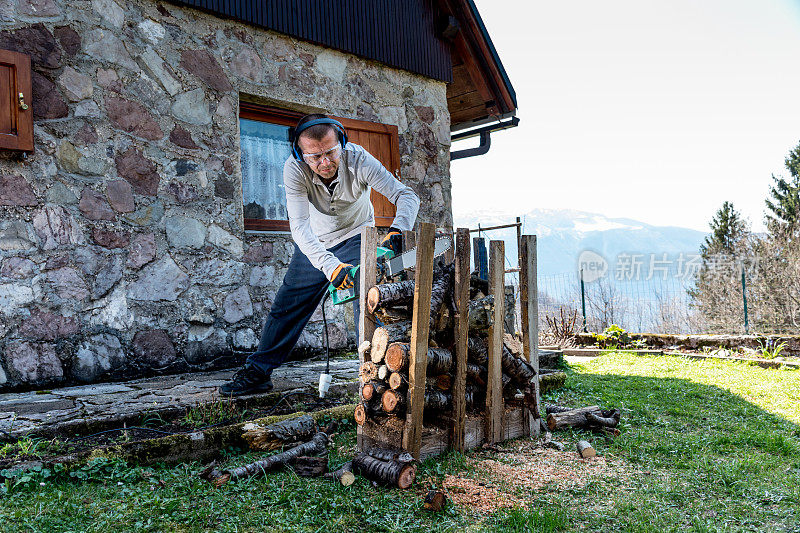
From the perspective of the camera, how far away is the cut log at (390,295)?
300 cm

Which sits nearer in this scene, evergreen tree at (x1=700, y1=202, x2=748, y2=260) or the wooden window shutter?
the wooden window shutter

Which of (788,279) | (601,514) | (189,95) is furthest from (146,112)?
(788,279)

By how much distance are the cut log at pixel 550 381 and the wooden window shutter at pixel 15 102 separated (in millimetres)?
4611

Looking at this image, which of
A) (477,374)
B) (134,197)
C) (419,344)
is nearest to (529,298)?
(477,374)

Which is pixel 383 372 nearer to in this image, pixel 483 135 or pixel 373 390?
pixel 373 390

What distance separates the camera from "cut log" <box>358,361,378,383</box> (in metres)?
3.10

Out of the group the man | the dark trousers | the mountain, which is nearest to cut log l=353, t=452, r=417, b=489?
the man

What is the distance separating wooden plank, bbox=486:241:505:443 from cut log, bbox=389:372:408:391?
646 mm

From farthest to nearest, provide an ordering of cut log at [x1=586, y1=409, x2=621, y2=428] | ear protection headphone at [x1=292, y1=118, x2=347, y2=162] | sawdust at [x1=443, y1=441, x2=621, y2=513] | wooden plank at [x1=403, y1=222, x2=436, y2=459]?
cut log at [x1=586, y1=409, x2=621, y2=428]
ear protection headphone at [x1=292, y1=118, x2=347, y2=162]
wooden plank at [x1=403, y1=222, x2=436, y2=459]
sawdust at [x1=443, y1=441, x2=621, y2=513]

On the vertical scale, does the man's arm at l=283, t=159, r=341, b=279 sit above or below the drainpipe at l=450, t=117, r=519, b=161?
below

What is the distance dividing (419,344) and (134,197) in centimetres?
317

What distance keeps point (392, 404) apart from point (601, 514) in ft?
3.63

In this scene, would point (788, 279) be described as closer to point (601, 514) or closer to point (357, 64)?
point (357, 64)

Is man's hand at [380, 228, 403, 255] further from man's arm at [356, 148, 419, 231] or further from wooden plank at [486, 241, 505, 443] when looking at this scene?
wooden plank at [486, 241, 505, 443]
